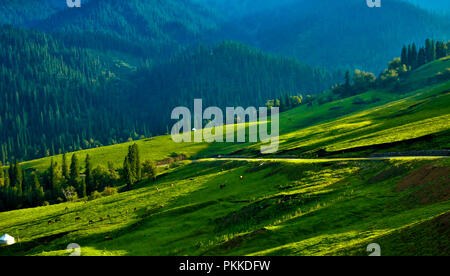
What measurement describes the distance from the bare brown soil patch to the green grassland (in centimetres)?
16

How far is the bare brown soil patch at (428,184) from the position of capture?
148 feet

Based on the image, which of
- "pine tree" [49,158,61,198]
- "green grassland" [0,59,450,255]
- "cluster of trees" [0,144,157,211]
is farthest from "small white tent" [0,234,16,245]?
"pine tree" [49,158,61,198]

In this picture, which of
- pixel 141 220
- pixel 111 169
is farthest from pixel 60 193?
pixel 141 220

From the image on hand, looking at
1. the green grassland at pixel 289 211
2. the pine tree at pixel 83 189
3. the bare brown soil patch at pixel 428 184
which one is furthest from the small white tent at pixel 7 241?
the bare brown soil patch at pixel 428 184

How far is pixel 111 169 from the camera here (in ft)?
589

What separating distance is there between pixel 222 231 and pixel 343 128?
8766 cm

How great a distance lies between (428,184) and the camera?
48938 millimetres

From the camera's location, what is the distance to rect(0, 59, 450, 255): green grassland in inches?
1570

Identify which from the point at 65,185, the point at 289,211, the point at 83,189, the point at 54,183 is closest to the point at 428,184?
the point at 289,211

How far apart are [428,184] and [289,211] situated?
64.4ft

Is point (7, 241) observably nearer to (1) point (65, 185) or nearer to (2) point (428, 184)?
(2) point (428, 184)

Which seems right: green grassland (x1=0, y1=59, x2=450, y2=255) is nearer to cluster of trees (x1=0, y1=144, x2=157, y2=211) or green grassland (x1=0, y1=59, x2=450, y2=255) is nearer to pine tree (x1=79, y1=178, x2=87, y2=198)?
cluster of trees (x1=0, y1=144, x2=157, y2=211)
